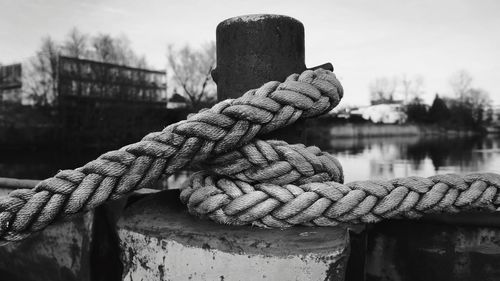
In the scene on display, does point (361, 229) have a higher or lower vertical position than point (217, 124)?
lower

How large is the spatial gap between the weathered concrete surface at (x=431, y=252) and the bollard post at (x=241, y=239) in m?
0.42

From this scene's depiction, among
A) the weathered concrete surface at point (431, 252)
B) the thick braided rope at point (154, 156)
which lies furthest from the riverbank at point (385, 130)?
the thick braided rope at point (154, 156)

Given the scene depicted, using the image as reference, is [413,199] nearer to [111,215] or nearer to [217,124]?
[217,124]

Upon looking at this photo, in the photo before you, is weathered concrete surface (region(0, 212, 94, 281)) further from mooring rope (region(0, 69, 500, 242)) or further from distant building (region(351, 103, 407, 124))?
distant building (region(351, 103, 407, 124))

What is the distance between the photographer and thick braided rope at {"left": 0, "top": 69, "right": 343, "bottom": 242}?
3.09ft

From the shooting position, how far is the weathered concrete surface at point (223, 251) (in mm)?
853

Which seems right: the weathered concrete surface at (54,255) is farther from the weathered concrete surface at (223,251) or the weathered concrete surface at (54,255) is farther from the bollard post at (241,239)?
the weathered concrete surface at (223,251)

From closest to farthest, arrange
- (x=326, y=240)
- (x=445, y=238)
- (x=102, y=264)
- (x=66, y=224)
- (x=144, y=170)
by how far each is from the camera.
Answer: (x=326, y=240) < (x=144, y=170) < (x=445, y=238) < (x=102, y=264) < (x=66, y=224)

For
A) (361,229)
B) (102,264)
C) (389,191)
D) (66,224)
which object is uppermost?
(389,191)

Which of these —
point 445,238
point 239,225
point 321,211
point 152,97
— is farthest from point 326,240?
point 152,97

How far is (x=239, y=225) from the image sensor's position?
1.04m

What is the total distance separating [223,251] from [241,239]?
2.3 inches

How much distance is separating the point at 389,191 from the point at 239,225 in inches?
17.4

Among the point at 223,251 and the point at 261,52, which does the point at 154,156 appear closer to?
the point at 223,251
